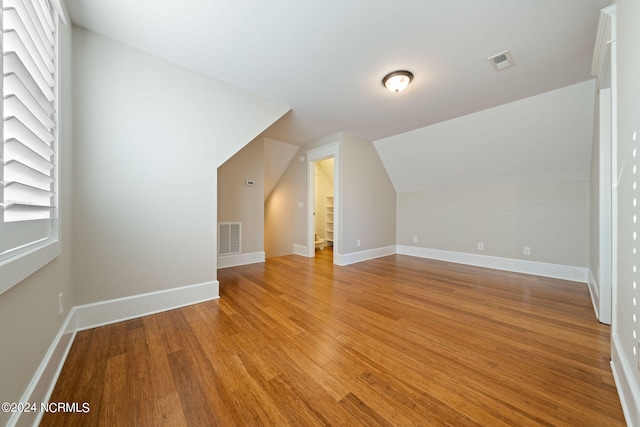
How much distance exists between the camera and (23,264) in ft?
3.07

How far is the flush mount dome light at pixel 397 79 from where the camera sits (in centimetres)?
227

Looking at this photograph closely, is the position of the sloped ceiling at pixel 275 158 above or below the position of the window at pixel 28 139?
above

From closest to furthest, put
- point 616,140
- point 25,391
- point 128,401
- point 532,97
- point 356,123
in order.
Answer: point 25,391, point 128,401, point 616,140, point 532,97, point 356,123

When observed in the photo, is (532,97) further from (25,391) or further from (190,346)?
(25,391)

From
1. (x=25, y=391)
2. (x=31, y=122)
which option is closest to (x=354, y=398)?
(x=25, y=391)

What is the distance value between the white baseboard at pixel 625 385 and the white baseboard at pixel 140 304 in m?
2.95

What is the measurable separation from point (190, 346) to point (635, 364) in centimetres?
245

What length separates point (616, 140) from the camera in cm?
130

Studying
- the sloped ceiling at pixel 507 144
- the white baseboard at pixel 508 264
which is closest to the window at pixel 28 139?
the sloped ceiling at pixel 507 144

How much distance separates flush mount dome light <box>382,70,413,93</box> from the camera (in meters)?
2.27

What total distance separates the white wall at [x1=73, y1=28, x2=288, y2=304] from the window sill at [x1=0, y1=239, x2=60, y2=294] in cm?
71

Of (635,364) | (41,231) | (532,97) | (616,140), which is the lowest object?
(635,364)

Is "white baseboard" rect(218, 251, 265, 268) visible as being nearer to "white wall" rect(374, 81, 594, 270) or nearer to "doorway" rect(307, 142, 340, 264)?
"doorway" rect(307, 142, 340, 264)

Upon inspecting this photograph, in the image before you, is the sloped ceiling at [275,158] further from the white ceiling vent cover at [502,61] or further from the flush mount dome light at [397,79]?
the white ceiling vent cover at [502,61]
